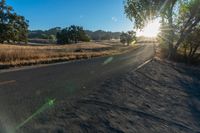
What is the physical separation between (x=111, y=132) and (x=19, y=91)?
3.68 meters

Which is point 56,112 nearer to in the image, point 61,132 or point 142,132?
point 61,132

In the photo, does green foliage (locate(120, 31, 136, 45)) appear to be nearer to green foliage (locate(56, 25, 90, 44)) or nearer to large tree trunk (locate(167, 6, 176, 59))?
green foliage (locate(56, 25, 90, 44))

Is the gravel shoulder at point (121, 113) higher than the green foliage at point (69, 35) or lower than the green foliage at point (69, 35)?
lower

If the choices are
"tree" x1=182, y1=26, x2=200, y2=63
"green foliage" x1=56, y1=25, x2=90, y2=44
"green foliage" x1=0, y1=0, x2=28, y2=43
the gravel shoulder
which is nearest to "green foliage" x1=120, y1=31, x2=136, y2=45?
"green foliage" x1=56, y1=25, x2=90, y2=44

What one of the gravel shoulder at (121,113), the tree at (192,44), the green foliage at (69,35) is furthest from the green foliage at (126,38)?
the gravel shoulder at (121,113)

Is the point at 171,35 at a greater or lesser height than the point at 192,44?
greater

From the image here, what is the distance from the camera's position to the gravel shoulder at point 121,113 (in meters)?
5.25

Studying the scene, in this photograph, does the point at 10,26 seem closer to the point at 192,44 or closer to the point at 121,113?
the point at 192,44

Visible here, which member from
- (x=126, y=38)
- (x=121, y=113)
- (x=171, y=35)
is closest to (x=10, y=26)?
(x=171, y=35)

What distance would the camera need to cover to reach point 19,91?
7656mm

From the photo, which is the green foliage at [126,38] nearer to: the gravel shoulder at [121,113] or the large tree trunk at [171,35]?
the large tree trunk at [171,35]

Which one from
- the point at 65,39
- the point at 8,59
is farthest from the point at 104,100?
the point at 65,39

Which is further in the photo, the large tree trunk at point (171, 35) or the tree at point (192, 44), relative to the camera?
the tree at point (192, 44)

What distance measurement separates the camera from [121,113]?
6.53 metres
